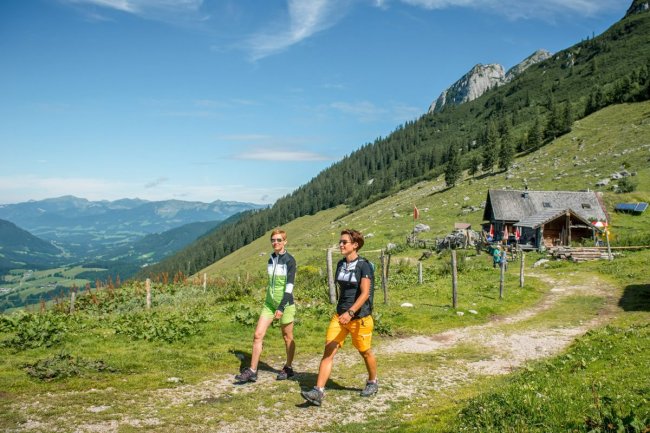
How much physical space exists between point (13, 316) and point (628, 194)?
62449 mm

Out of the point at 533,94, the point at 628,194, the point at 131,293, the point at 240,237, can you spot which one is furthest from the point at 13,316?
the point at 533,94

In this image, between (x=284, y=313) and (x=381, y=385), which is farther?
(x=284, y=313)

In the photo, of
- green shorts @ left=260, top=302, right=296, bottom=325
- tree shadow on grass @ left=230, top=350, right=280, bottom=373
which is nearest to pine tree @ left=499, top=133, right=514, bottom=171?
tree shadow on grass @ left=230, top=350, right=280, bottom=373

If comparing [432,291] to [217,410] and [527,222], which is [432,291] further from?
[527,222]

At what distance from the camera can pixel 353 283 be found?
8.18 metres

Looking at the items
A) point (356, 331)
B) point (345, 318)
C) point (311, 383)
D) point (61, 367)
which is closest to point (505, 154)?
point (311, 383)

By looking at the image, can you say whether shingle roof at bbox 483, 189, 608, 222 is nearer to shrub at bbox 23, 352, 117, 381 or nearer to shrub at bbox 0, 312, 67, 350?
shrub at bbox 0, 312, 67, 350

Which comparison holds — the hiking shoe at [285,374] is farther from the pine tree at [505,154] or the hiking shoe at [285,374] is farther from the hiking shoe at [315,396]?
the pine tree at [505,154]

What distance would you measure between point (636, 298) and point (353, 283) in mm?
18357

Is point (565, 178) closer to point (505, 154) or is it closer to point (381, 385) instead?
point (505, 154)

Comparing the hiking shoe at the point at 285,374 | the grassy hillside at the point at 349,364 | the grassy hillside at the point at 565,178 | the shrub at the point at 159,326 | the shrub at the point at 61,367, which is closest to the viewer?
the grassy hillside at the point at 349,364

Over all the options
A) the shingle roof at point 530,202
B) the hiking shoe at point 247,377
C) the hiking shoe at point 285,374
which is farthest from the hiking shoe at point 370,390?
the shingle roof at point 530,202

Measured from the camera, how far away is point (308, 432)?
694 centimetres

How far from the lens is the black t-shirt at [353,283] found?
813 centimetres
